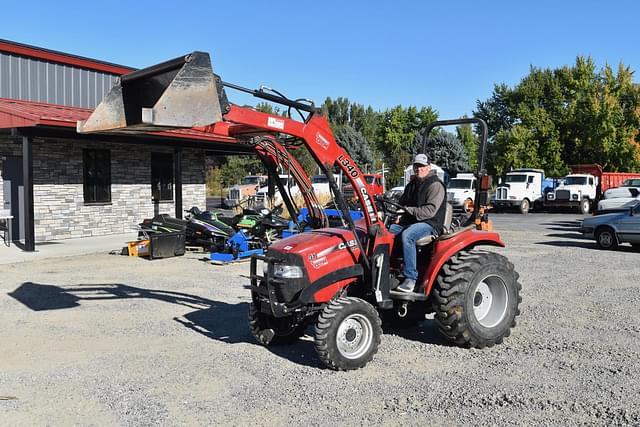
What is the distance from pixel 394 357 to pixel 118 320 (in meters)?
3.79

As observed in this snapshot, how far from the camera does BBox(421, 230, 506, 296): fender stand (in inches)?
247

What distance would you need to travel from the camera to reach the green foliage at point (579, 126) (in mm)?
42656

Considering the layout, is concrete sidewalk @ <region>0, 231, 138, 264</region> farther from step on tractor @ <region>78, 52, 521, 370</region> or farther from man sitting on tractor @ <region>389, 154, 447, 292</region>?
man sitting on tractor @ <region>389, 154, 447, 292</region>

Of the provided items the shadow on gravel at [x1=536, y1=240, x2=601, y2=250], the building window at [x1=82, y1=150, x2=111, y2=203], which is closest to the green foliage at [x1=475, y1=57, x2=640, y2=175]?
the shadow on gravel at [x1=536, y1=240, x2=601, y2=250]

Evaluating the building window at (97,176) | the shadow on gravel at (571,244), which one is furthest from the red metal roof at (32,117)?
the shadow on gravel at (571,244)

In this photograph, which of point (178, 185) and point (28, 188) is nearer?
point (28, 188)

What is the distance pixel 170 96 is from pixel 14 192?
1288cm

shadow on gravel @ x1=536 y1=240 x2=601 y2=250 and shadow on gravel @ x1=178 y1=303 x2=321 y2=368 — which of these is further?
shadow on gravel @ x1=536 y1=240 x2=601 y2=250

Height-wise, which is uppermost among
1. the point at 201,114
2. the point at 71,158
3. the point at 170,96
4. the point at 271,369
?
the point at 71,158

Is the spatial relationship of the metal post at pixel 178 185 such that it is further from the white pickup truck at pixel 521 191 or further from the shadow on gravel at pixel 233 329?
the white pickup truck at pixel 521 191

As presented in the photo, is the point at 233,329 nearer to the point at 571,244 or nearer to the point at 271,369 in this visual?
the point at 271,369

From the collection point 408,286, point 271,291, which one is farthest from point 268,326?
point 408,286

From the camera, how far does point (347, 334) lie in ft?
19.1

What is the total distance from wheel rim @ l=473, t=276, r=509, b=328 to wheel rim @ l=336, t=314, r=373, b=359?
1530mm
